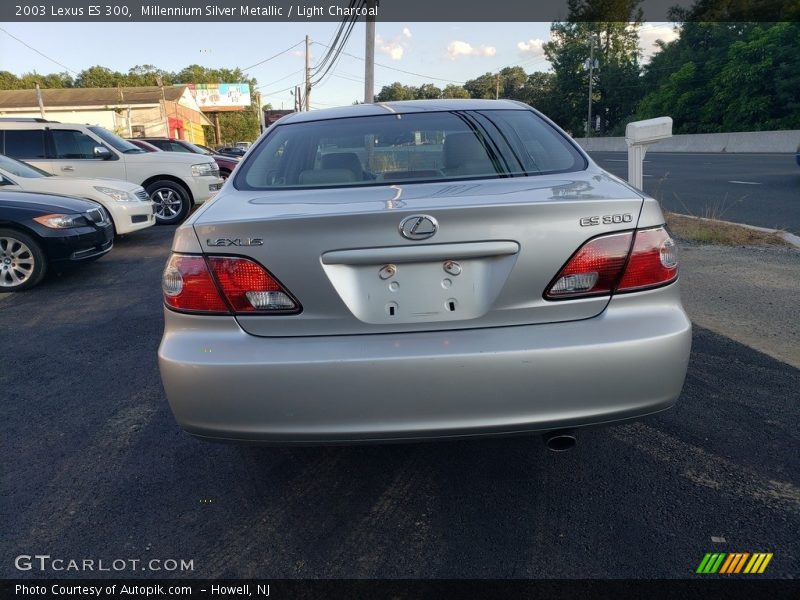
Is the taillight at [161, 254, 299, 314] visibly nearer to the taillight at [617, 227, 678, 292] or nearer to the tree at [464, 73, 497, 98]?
the taillight at [617, 227, 678, 292]

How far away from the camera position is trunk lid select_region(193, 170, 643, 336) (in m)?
2.11

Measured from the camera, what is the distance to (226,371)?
7.13 feet

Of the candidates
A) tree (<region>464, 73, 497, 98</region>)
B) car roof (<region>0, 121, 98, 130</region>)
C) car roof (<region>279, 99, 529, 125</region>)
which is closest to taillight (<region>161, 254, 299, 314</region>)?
car roof (<region>279, 99, 529, 125</region>)

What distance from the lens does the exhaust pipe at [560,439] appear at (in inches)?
89.4

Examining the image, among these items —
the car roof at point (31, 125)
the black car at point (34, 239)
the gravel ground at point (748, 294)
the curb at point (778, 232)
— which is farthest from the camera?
the car roof at point (31, 125)

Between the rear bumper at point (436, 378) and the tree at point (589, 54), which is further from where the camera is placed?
the tree at point (589, 54)

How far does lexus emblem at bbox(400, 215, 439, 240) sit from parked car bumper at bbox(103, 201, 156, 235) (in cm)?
806

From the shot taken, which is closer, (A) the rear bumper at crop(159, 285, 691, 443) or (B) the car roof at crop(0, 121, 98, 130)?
(A) the rear bumper at crop(159, 285, 691, 443)

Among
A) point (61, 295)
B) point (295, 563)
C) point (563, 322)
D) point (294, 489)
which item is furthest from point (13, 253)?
point (563, 322)

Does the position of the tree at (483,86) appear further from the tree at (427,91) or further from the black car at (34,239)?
the black car at (34,239)

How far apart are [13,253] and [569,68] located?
6987 cm

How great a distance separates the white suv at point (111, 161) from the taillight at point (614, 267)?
34.7ft

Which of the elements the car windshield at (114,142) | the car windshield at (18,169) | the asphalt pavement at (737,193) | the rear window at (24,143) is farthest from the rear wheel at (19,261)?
the asphalt pavement at (737,193)

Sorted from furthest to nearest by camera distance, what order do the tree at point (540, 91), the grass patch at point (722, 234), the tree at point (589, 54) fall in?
the tree at point (540, 91) < the tree at point (589, 54) < the grass patch at point (722, 234)
